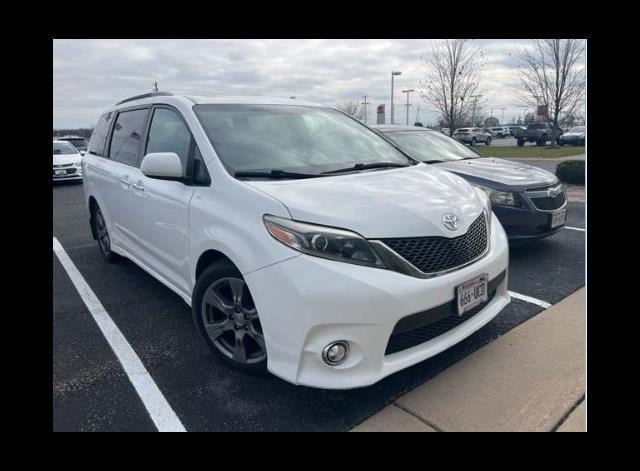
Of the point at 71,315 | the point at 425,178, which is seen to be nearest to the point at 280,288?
the point at 425,178

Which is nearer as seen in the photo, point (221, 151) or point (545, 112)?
point (221, 151)

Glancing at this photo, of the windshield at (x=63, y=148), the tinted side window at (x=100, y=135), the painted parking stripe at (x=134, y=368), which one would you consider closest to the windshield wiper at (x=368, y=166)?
the painted parking stripe at (x=134, y=368)

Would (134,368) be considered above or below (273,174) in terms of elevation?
below

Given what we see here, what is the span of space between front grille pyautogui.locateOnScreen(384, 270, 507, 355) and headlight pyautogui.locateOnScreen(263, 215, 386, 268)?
34 centimetres

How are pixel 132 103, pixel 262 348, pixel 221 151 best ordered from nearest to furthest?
pixel 262 348, pixel 221 151, pixel 132 103

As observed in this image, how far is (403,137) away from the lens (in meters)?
6.23

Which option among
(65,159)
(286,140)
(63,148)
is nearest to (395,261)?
(286,140)

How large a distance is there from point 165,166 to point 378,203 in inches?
56.5

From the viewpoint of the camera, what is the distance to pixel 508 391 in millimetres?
2645

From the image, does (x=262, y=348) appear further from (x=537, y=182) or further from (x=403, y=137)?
(x=403, y=137)

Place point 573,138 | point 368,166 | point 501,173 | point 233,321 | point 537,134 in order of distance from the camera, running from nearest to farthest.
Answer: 1. point 233,321
2. point 368,166
3. point 501,173
4. point 573,138
5. point 537,134

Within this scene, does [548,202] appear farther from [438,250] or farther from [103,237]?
[103,237]

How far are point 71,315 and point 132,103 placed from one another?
2105 millimetres

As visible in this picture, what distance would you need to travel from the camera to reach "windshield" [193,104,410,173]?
10.0ft
